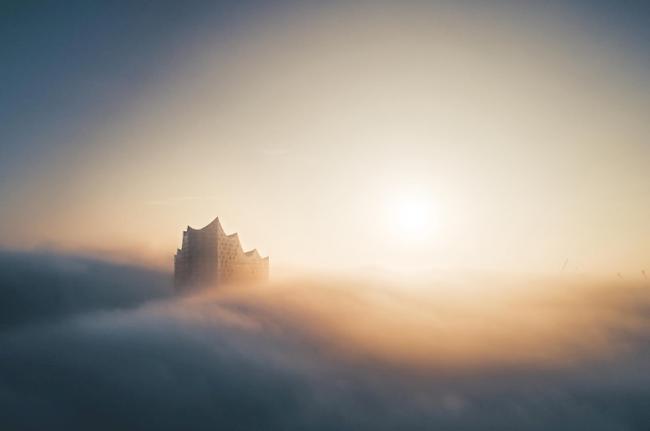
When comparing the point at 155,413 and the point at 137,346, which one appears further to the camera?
the point at 137,346

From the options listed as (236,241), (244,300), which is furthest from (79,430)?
(236,241)

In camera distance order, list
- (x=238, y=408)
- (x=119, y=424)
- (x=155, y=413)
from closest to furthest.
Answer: (x=119, y=424), (x=155, y=413), (x=238, y=408)

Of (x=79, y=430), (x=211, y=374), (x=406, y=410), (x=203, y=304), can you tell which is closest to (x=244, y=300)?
(x=203, y=304)

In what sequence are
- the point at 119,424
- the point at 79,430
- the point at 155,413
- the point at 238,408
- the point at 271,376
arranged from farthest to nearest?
the point at 271,376
the point at 238,408
the point at 155,413
the point at 119,424
the point at 79,430

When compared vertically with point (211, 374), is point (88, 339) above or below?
above

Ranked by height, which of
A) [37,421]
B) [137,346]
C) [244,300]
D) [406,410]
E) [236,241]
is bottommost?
[406,410]

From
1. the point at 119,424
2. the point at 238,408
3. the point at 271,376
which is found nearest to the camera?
the point at 119,424

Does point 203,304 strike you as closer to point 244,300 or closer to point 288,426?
point 244,300

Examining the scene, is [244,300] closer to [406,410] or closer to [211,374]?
[211,374]

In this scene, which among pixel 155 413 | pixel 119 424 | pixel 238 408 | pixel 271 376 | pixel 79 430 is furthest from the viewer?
pixel 271 376
